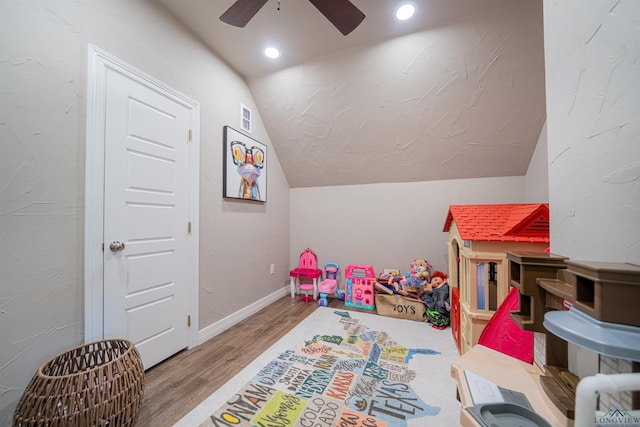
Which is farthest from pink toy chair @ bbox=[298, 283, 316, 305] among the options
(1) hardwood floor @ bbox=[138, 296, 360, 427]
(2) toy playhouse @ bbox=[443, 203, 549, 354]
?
(2) toy playhouse @ bbox=[443, 203, 549, 354]

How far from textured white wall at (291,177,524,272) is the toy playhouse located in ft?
3.65

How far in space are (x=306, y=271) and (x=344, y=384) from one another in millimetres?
1733

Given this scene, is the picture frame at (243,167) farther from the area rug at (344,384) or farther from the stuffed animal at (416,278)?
the stuffed animal at (416,278)

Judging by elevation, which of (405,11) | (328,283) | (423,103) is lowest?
(328,283)

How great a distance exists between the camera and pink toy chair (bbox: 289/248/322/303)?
3197mm

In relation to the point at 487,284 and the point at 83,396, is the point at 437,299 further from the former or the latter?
the point at 83,396

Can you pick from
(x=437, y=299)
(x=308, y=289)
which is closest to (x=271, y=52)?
(x=308, y=289)

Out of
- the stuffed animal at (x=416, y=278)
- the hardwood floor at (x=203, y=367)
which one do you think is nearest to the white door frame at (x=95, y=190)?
the hardwood floor at (x=203, y=367)

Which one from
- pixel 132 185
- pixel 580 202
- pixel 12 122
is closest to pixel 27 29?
pixel 12 122

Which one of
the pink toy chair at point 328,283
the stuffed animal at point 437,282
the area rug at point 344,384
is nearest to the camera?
the area rug at point 344,384

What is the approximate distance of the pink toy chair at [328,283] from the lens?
306 centimetres

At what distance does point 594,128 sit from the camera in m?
0.65

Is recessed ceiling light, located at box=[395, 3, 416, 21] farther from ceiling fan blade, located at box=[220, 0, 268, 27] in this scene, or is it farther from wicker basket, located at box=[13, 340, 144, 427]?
wicker basket, located at box=[13, 340, 144, 427]

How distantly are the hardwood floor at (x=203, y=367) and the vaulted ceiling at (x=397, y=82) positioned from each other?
203 cm
